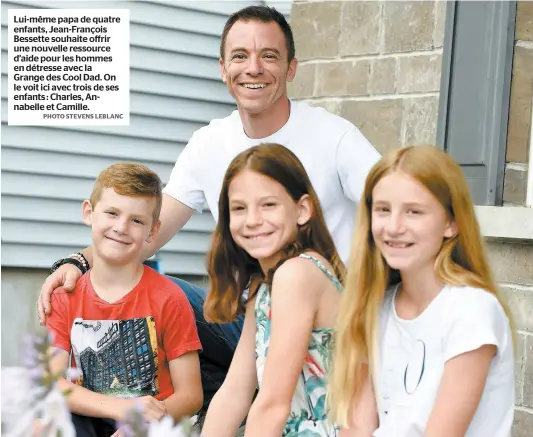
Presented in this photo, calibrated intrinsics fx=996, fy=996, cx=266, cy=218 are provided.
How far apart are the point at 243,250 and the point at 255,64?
61cm

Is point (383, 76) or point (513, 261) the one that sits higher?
point (383, 76)

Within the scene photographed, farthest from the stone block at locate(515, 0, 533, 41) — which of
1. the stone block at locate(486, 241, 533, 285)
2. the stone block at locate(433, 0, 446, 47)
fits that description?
the stone block at locate(486, 241, 533, 285)

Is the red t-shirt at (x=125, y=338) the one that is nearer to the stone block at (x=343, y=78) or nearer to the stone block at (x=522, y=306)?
the stone block at (x=522, y=306)

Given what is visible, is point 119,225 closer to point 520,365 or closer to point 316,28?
point 520,365

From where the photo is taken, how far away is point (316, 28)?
3.54 metres

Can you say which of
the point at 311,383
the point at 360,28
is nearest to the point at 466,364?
the point at 311,383

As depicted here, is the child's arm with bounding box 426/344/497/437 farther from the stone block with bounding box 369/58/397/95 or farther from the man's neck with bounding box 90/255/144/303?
the stone block with bounding box 369/58/397/95

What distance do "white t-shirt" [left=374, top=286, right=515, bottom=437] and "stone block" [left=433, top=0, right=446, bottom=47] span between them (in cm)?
149

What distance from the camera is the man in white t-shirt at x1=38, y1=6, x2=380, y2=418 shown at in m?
2.55

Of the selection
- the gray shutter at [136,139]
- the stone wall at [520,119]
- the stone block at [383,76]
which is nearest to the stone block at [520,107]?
the stone wall at [520,119]

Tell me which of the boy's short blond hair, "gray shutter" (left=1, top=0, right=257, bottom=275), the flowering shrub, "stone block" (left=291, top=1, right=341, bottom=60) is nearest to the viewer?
the flowering shrub

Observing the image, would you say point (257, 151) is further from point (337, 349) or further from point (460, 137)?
point (460, 137)

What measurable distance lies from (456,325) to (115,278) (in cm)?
96

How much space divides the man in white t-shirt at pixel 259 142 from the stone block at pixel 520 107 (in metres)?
0.52
